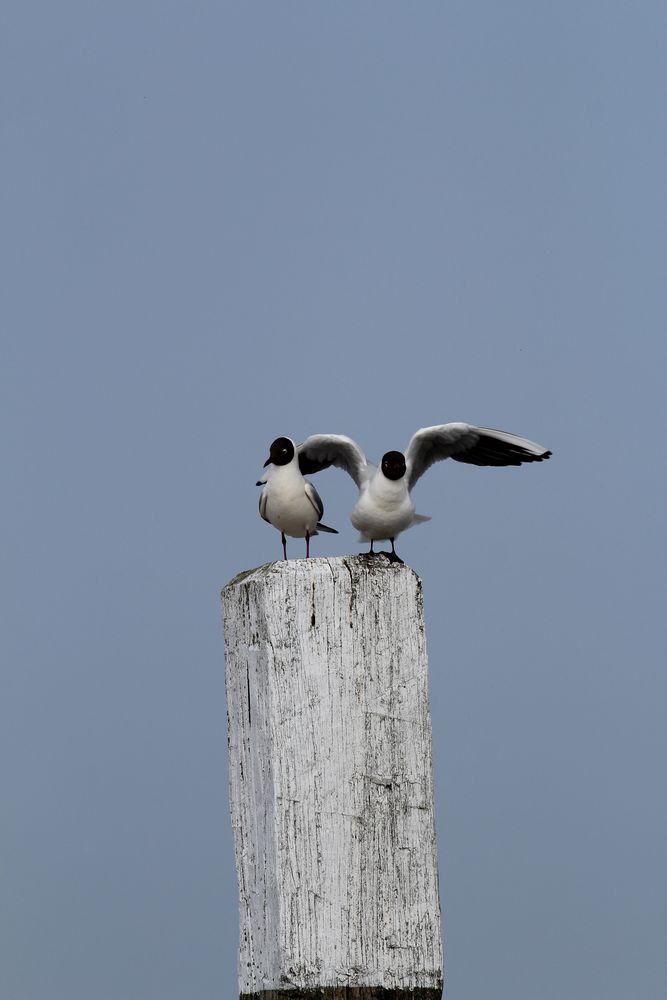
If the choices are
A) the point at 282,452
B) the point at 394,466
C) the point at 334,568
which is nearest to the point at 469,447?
the point at 394,466

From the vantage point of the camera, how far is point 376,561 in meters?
3.34

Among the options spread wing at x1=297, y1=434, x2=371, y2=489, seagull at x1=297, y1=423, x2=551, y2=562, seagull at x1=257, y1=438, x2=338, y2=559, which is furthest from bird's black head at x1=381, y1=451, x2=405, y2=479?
seagull at x1=257, y1=438, x2=338, y2=559

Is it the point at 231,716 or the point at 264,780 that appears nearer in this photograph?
the point at 264,780

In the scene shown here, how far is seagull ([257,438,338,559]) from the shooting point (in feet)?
23.9

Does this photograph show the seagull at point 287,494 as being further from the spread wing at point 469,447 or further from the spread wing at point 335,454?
the spread wing at point 469,447

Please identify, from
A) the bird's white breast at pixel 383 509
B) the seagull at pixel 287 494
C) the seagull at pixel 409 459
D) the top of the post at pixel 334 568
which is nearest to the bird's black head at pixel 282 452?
the seagull at pixel 287 494

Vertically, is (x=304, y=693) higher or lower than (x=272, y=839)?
higher

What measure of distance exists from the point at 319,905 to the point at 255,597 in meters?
0.74

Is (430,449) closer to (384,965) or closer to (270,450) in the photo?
(270,450)

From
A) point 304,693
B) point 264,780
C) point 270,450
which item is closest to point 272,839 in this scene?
point 264,780

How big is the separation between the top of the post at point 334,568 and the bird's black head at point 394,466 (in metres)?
3.13

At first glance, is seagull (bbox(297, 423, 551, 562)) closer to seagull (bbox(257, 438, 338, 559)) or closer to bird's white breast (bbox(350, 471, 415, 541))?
bird's white breast (bbox(350, 471, 415, 541))

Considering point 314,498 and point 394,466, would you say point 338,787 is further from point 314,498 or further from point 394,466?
point 314,498

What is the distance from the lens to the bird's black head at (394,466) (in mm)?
6469
